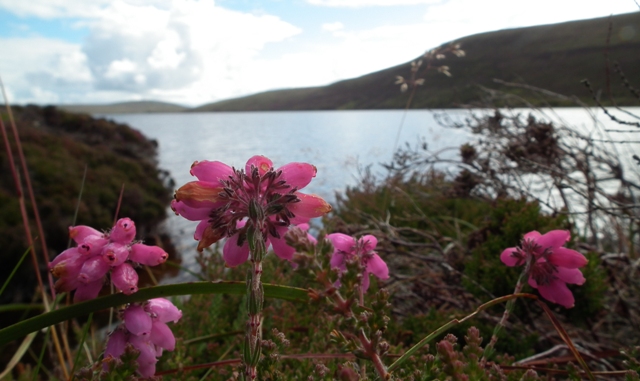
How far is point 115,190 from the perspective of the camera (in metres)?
13.1

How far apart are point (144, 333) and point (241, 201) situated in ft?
1.59

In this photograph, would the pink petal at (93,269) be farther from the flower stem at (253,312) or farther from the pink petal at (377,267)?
the pink petal at (377,267)

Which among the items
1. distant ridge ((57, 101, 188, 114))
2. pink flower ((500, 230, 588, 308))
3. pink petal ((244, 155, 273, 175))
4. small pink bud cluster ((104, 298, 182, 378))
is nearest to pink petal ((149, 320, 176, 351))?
small pink bud cluster ((104, 298, 182, 378))

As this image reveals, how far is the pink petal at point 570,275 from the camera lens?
1.35 m

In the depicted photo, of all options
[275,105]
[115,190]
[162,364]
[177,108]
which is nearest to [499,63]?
[115,190]

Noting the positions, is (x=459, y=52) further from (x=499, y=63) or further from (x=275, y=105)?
(x=275, y=105)

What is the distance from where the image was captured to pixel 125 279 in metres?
1.01

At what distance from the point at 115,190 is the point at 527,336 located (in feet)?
43.0

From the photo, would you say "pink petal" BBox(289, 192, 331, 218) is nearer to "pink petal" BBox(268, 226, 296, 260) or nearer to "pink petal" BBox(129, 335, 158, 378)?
"pink petal" BBox(268, 226, 296, 260)

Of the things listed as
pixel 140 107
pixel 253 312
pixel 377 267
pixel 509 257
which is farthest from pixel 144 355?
pixel 140 107

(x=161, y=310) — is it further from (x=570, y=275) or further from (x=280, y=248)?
(x=570, y=275)

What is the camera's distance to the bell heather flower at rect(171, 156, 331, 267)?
846 mm

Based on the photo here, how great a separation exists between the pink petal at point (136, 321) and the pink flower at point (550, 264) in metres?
1.05

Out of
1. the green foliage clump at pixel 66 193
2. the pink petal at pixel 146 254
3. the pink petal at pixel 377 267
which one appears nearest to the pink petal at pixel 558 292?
the pink petal at pixel 377 267
